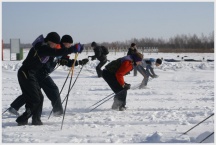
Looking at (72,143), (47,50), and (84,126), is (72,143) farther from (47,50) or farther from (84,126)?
(47,50)

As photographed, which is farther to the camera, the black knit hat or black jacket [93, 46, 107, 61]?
black jacket [93, 46, 107, 61]

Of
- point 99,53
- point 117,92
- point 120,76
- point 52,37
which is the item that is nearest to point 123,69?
point 120,76

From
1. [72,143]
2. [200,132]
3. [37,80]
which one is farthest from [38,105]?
[200,132]

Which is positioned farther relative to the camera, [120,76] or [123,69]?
[120,76]

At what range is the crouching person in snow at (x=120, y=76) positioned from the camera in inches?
268

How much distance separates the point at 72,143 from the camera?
4375 mm

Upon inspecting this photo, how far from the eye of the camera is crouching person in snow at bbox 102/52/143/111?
680 centimetres

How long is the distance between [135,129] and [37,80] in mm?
2078

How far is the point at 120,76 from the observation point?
6867mm

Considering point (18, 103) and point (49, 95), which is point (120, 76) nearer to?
point (49, 95)

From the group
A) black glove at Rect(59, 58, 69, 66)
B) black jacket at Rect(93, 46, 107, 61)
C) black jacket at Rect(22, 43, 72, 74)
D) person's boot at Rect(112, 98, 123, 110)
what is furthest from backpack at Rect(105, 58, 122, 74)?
black jacket at Rect(93, 46, 107, 61)

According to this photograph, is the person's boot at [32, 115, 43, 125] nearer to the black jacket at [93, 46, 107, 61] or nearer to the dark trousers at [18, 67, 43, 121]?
the dark trousers at [18, 67, 43, 121]

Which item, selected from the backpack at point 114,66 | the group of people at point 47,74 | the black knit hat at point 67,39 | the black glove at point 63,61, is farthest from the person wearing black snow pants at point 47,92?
the backpack at point 114,66

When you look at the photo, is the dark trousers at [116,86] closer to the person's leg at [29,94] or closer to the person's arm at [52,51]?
the person's arm at [52,51]
